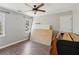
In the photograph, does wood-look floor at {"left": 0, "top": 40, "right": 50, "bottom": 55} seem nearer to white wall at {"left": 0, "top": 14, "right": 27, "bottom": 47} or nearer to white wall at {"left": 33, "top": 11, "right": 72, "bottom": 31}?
white wall at {"left": 0, "top": 14, "right": 27, "bottom": 47}

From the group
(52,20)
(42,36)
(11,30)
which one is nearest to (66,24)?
(52,20)

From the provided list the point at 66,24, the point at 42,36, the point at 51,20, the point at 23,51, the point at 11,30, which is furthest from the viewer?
the point at 42,36

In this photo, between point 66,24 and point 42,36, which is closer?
point 66,24

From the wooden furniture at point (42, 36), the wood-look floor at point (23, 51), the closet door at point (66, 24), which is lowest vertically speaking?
the wood-look floor at point (23, 51)

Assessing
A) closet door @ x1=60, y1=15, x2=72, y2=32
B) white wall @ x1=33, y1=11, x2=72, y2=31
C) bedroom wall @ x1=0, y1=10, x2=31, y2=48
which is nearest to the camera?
bedroom wall @ x1=0, y1=10, x2=31, y2=48

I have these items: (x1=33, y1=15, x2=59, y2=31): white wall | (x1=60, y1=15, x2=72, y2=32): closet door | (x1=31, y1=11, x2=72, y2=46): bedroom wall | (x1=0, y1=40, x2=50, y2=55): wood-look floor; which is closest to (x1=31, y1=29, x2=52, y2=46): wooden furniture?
(x1=31, y1=11, x2=72, y2=46): bedroom wall

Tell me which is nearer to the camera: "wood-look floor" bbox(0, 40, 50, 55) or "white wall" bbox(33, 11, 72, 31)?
"wood-look floor" bbox(0, 40, 50, 55)

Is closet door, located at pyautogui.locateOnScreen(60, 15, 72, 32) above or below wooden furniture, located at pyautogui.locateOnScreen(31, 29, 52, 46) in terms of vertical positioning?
above

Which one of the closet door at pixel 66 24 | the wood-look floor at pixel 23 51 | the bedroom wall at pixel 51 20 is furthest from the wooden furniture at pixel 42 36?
the wood-look floor at pixel 23 51

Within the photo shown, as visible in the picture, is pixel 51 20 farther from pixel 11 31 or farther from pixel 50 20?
pixel 11 31

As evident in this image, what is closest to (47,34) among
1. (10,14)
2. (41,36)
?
(41,36)

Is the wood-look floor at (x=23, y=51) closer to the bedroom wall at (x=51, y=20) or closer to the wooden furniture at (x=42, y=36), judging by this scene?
the wooden furniture at (x=42, y=36)

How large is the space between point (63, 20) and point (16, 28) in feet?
8.11

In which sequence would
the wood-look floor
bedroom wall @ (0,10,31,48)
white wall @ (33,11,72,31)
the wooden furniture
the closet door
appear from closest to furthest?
the wood-look floor
bedroom wall @ (0,10,31,48)
the closet door
white wall @ (33,11,72,31)
the wooden furniture
